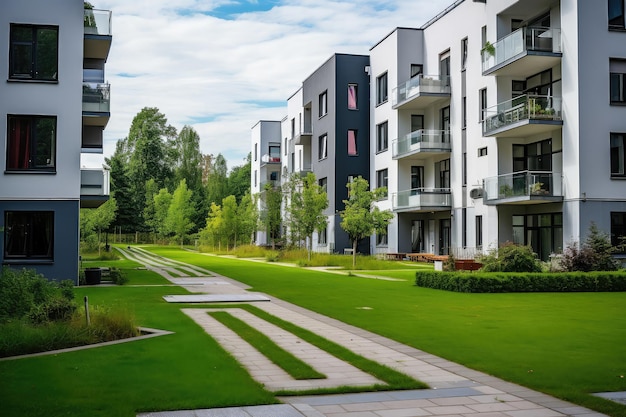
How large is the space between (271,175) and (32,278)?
202 feet

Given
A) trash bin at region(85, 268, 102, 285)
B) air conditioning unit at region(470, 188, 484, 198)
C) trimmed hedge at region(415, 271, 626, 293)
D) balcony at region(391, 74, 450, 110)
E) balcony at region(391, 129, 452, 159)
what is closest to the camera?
trimmed hedge at region(415, 271, 626, 293)

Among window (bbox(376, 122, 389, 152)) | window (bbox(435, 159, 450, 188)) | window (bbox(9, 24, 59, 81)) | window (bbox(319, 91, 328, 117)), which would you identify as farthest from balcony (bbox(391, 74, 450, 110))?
window (bbox(9, 24, 59, 81))

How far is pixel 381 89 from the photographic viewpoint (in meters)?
48.8

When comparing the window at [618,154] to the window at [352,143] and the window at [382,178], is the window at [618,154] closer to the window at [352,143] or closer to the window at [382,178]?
the window at [382,178]

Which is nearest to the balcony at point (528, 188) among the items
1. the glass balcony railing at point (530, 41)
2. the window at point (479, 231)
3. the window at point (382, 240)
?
the window at point (479, 231)

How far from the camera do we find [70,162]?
2458cm

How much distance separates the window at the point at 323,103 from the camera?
179 feet

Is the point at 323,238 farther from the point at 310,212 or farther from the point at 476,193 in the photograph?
the point at 476,193

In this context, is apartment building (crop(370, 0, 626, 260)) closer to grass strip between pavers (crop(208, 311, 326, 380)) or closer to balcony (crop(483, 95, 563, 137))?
balcony (crop(483, 95, 563, 137))

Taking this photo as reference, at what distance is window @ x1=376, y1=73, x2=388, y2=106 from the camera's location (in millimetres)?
48156

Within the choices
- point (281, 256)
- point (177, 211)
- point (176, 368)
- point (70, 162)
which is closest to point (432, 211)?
point (281, 256)

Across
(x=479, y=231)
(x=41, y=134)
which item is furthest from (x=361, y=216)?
(x=41, y=134)

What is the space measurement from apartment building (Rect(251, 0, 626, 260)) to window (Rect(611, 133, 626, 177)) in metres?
0.05

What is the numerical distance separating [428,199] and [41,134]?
75.5 feet
